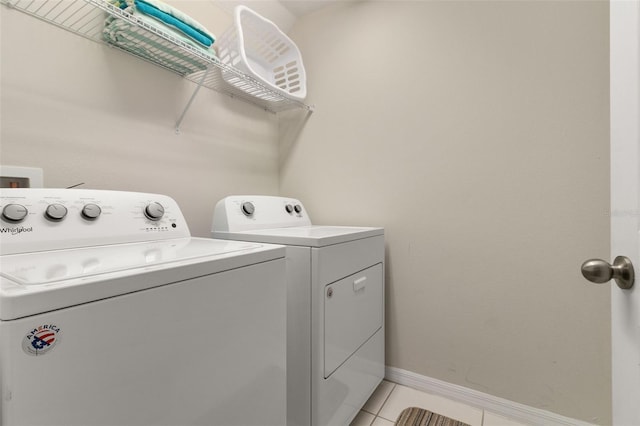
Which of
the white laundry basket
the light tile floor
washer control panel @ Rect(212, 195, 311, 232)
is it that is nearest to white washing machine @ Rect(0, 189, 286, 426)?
washer control panel @ Rect(212, 195, 311, 232)

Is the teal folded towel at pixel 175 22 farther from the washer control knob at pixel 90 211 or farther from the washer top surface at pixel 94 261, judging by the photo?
the washer top surface at pixel 94 261

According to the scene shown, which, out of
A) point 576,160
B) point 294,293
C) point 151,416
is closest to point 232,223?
point 294,293

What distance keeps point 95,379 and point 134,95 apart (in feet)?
3.94

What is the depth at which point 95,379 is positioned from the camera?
505 millimetres

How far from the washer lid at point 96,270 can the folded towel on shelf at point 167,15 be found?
2.83 feet

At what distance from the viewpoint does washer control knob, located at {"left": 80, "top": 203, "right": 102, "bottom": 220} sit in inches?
35.5

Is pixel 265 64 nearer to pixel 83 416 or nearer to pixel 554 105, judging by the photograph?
pixel 554 105

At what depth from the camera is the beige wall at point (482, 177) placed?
1292 millimetres

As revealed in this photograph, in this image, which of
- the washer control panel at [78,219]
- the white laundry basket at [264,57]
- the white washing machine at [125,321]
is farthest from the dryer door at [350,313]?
the white laundry basket at [264,57]

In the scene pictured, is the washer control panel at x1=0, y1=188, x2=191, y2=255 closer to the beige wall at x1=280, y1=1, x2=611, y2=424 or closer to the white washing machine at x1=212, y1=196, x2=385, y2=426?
the white washing machine at x1=212, y1=196, x2=385, y2=426

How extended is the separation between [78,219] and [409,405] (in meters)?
1.62

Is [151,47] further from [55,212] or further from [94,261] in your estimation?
[94,261]

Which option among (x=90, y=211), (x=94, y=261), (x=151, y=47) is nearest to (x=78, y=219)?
(x=90, y=211)

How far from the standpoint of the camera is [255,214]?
150 cm
